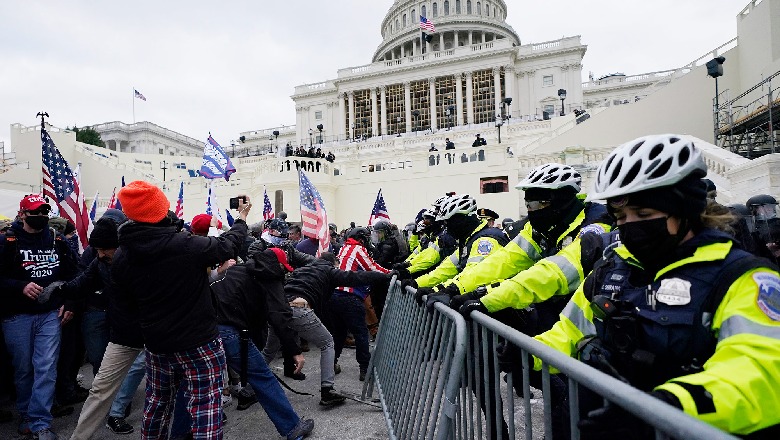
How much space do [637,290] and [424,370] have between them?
5.59 feet

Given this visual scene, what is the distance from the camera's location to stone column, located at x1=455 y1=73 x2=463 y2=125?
61000 millimetres

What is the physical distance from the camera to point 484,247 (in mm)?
4230

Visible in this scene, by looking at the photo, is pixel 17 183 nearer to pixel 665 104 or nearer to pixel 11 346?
pixel 11 346

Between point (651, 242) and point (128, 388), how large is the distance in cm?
482

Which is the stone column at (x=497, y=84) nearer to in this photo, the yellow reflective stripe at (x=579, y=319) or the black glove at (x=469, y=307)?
the black glove at (x=469, y=307)

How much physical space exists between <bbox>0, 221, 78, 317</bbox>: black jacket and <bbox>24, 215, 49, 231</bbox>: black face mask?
78 millimetres

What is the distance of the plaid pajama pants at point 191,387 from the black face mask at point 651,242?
278 cm

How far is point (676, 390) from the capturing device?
1238mm

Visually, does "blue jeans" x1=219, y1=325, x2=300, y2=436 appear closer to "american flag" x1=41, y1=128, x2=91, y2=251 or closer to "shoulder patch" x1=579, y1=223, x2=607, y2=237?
"shoulder patch" x1=579, y1=223, x2=607, y2=237

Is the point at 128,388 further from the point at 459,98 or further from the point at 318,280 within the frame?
the point at 459,98

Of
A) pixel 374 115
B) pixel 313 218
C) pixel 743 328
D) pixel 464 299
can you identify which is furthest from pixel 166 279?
pixel 374 115

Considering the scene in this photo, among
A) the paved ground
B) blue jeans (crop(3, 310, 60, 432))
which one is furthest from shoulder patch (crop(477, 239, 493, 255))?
blue jeans (crop(3, 310, 60, 432))

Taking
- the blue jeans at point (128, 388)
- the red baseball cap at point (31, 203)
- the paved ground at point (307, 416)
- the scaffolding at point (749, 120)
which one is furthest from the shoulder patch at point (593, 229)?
the scaffolding at point (749, 120)

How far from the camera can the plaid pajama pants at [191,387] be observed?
3.19 metres
